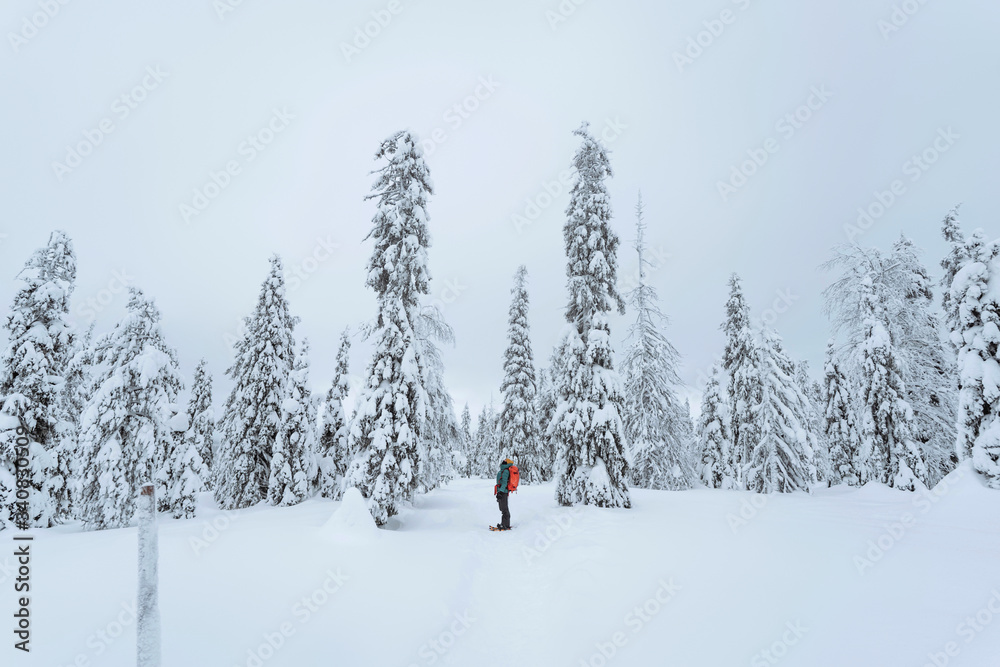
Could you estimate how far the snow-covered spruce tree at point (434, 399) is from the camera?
15258 mm

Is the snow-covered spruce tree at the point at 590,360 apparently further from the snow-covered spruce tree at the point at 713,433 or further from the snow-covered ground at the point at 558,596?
the snow-covered spruce tree at the point at 713,433

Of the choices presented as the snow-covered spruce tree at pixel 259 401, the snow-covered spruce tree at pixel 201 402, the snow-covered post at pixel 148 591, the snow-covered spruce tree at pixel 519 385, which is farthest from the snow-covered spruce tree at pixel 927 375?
the snow-covered spruce tree at pixel 201 402

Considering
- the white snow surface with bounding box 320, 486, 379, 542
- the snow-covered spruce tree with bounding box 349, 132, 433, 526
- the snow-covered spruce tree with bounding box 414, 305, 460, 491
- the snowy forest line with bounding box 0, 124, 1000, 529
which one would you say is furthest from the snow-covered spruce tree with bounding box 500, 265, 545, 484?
the white snow surface with bounding box 320, 486, 379, 542

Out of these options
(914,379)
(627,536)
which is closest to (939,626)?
(627,536)

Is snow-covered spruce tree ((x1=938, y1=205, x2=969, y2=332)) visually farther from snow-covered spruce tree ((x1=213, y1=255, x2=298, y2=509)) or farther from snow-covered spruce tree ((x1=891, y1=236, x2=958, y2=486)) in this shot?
snow-covered spruce tree ((x1=213, y1=255, x2=298, y2=509))

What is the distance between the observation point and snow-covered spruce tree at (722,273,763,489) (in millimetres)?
24750

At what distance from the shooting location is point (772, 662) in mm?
4531

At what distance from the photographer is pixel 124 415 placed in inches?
731

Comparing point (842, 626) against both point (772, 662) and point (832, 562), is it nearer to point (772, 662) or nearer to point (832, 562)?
point (772, 662)

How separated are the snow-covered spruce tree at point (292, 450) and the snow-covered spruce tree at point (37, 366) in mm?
8649

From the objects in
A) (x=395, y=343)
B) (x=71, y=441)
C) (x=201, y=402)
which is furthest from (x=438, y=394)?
(x=201, y=402)

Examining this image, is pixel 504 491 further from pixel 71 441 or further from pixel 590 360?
pixel 71 441

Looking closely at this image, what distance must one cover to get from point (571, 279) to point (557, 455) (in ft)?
22.4

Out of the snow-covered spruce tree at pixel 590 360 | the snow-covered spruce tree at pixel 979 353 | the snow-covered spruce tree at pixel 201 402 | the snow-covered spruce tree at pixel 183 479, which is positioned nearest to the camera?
the snow-covered spruce tree at pixel 979 353
